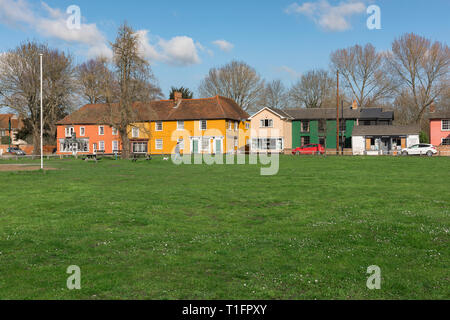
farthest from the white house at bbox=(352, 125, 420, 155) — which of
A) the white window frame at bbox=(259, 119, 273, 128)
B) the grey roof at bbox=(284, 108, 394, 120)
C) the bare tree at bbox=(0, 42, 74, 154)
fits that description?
the bare tree at bbox=(0, 42, 74, 154)

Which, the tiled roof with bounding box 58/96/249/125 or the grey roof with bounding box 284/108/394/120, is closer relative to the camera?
the tiled roof with bounding box 58/96/249/125

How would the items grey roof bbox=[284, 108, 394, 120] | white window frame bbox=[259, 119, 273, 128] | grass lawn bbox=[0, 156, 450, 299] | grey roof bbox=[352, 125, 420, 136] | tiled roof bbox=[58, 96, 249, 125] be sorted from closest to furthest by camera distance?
grass lawn bbox=[0, 156, 450, 299] < grey roof bbox=[352, 125, 420, 136] < tiled roof bbox=[58, 96, 249, 125] < grey roof bbox=[284, 108, 394, 120] < white window frame bbox=[259, 119, 273, 128]

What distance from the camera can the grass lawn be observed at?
651 centimetres

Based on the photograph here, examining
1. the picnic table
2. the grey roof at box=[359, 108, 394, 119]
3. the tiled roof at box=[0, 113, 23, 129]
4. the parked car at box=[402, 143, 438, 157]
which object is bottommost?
the picnic table

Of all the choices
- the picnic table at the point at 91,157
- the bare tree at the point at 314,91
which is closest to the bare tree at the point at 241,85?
the bare tree at the point at 314,91

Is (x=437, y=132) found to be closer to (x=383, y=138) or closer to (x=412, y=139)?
(x=412, y=139)

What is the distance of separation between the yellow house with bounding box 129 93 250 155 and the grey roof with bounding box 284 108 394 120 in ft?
35.9

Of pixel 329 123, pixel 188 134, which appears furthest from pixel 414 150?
pixel 188 134

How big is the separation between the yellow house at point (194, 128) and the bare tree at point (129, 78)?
537 inches

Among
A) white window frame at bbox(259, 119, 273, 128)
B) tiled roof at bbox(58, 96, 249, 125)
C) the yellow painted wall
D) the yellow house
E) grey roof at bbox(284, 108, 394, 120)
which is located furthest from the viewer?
white window frame at bbox(259, 119, 273, 128)

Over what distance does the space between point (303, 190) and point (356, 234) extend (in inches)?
324

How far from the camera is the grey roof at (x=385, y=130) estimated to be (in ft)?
208

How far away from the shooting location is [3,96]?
57.0 m

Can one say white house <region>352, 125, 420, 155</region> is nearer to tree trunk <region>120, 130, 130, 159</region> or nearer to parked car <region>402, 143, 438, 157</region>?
parked car <region>402, 143, 438, 157</region>
